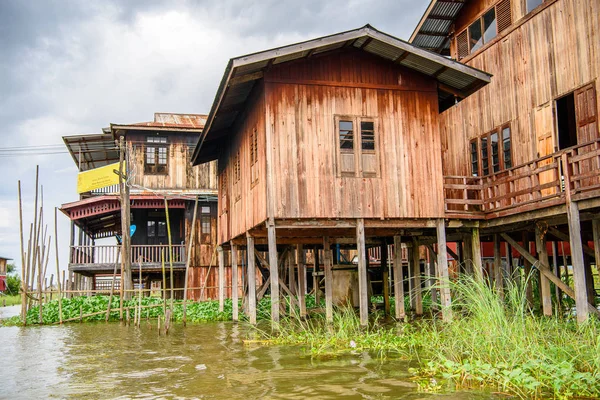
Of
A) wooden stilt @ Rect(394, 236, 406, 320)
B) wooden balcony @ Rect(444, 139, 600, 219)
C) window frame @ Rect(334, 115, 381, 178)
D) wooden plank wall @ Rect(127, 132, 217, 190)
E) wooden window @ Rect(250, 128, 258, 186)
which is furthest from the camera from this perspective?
wooden plank wall @ Rect(127, 132, 217, 190)

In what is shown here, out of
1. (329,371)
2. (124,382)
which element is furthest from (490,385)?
(124,382)

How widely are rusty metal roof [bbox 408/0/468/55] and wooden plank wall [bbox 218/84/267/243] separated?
23.8 ft

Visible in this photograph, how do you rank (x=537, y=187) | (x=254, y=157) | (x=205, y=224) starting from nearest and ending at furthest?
1. (x=537, y=187)
2. (x=254, y=157)
3. (x=205, y=224)

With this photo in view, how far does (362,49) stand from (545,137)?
5324mm

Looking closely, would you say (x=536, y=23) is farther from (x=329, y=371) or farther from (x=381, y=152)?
(x=329, y=371)

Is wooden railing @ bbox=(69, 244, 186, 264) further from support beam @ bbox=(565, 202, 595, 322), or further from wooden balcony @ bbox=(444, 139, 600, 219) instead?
support beam @ bbox=(565, 202, 595, 322)

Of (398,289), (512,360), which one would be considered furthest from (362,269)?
(512,360)

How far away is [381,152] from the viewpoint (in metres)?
16.2

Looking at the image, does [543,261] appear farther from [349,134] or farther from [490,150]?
[349,134]

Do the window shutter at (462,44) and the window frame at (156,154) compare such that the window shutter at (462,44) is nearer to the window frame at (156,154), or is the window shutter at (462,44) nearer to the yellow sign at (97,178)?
the window frame at (156,154)

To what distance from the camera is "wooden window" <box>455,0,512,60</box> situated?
18156 mm

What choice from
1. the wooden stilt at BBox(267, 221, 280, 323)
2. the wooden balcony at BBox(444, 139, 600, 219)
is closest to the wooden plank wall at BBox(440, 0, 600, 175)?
the wooden balcony at BBox(444, 139, 600, 219)

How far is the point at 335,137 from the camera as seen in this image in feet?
52.4

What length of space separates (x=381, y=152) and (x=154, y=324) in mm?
10985
